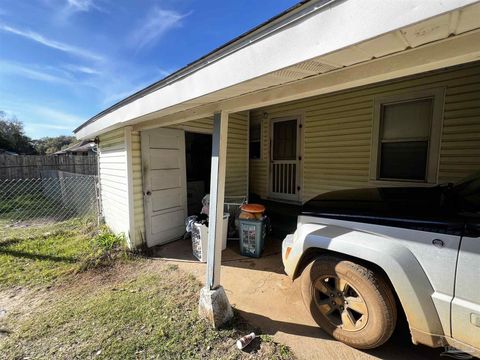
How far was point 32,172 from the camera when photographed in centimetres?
1305

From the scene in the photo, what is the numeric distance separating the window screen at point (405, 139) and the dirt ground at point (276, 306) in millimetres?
2526

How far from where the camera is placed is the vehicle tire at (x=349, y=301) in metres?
1.72

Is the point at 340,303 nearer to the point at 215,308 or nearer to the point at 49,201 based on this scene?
the point at 215,308

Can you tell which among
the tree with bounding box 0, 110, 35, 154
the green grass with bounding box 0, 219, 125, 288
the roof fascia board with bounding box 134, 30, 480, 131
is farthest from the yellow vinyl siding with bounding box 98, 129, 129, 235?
the tree with bounding box 0, 110, 35, 154

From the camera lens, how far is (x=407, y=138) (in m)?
3.71

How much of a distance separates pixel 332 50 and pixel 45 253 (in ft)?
17.9

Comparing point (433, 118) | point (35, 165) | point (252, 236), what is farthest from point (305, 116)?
point (35, 165)

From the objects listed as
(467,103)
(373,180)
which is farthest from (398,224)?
(467,103)

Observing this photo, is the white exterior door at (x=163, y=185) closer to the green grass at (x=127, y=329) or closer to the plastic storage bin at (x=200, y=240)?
the plastic storage bin at (x=200, y=240)

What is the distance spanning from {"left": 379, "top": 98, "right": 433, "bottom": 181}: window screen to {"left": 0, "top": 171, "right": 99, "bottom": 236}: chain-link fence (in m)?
6.62

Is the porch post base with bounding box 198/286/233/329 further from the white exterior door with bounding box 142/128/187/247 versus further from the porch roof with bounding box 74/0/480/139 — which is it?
the white exterior door with bounding box 142/128/187/247

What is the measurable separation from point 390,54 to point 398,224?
3.74 ft

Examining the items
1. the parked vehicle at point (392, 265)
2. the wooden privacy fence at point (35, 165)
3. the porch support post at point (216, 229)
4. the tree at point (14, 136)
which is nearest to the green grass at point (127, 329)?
the porch support post at point (216, 229)

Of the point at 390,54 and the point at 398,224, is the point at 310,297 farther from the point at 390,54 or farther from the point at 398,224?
the point at 390,54
